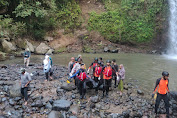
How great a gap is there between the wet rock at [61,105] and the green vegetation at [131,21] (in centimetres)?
2053

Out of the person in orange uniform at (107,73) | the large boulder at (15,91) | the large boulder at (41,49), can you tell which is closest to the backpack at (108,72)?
the person in orange uniform at (107,73)

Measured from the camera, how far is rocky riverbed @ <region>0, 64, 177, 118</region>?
20.2 ft

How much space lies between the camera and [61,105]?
6.45 meters

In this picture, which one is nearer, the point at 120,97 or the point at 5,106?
the point at 5,106

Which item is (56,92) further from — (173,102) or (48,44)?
(48,44)

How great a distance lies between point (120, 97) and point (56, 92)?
11.6 ft

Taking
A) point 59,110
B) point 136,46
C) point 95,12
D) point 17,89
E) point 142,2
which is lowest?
point 59,110

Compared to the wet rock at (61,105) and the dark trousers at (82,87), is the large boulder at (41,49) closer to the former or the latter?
the dark trousers at (82,87)

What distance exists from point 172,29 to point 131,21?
7.02 metres

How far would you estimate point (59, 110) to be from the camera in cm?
634

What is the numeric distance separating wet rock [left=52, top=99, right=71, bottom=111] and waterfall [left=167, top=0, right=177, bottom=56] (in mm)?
22426

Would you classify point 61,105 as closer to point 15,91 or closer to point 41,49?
point 15,91

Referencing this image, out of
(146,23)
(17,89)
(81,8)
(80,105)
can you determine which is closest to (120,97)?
(80,105)

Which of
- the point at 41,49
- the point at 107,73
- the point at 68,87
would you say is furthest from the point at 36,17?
the point at 107,73
